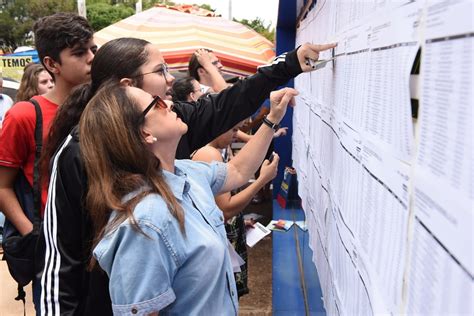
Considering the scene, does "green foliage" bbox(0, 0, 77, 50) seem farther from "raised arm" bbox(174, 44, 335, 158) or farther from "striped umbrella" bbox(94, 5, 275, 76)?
"raised arm" bbox(174, 44, 335, 158)

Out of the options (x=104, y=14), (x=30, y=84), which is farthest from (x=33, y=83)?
(x=104, y=14)

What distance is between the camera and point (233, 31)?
6.67 meters

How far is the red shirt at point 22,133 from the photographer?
5.82 ft

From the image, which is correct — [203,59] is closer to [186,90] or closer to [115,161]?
[186,90]

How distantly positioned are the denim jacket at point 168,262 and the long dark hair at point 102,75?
1.44ft

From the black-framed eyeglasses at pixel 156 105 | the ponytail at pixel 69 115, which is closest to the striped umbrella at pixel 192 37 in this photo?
the ponytail at pixel 69 115

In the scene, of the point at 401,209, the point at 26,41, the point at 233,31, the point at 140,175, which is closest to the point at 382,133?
the point at 401,209

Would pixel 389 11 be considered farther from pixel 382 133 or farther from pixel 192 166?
pixel 192 166

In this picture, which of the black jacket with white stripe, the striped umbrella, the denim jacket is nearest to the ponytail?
the black jacket with white stripe

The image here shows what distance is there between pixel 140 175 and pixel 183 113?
0.75 m

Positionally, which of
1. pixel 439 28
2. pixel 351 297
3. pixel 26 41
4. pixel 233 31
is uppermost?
pixel 26 41

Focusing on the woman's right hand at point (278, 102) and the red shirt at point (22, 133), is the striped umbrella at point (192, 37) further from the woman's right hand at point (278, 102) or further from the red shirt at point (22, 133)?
the woman's right hand at point (278, 102)

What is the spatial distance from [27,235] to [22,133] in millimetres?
414

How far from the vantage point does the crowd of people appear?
1.10 meters
